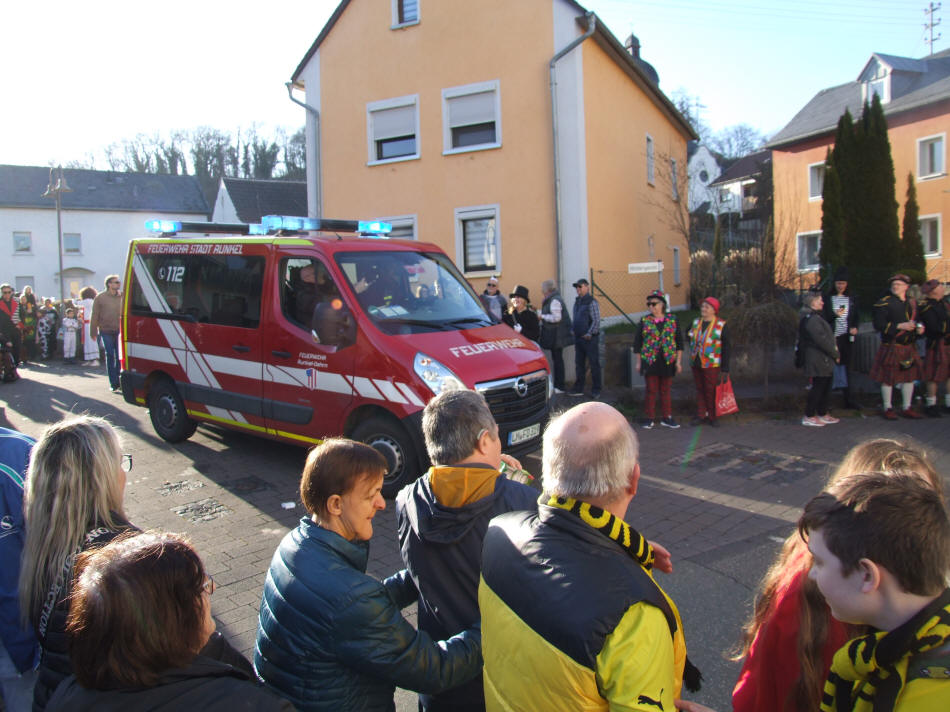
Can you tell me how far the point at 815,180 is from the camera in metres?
30.5

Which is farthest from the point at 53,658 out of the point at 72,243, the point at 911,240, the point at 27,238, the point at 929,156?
the point at 27,238

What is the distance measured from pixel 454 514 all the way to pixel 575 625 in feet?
2.68

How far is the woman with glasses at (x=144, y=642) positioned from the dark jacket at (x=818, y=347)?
333 inches

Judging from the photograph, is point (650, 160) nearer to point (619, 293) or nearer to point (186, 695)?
point (619, 293)

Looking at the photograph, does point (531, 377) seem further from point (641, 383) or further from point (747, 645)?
point (641, 383)

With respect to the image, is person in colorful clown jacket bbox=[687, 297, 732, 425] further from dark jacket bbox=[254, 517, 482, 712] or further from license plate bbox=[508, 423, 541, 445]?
dark jacket bbox=[254, 517, 482, 712]

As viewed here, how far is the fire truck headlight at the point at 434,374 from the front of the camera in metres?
5.88

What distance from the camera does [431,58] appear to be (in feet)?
50.4

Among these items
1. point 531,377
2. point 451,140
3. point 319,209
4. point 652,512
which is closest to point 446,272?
point 531,377

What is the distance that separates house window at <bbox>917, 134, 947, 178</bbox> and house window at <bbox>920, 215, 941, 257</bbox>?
5.57ft

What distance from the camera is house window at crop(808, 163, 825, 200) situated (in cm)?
3023

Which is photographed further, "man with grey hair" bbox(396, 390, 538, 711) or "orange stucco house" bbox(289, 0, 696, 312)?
"orange stucco house" bbox(289, 0, 696, 312)

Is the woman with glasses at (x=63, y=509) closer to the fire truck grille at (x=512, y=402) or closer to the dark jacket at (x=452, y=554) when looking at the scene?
the dark jacket at (x=452, y=554)

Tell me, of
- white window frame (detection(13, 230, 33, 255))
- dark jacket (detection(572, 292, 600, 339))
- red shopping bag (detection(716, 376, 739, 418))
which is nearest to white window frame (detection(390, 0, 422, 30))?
dark jacket (detection(572, 292, 600, 339))
